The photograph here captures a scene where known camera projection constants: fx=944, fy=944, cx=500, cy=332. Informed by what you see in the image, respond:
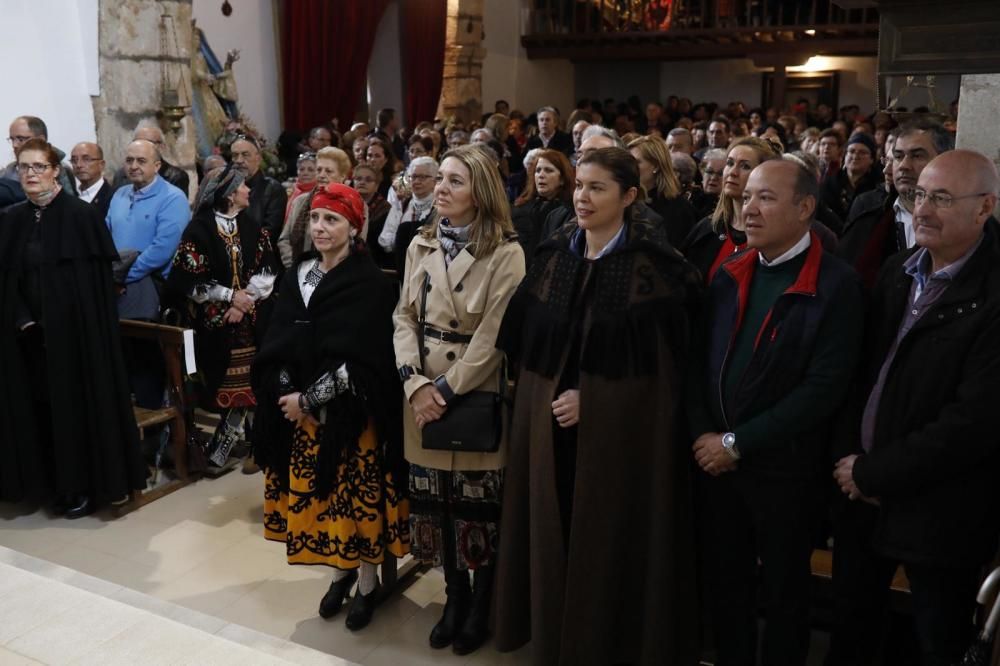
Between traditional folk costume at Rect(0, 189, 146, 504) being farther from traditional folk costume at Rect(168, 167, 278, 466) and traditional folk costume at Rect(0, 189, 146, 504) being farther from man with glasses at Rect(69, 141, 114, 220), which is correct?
man with glasses at Rect(69, 141, 114, 220)

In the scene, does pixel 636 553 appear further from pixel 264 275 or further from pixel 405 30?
pixel 405 30

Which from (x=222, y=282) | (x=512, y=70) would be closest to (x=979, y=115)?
(x=222, y=282)

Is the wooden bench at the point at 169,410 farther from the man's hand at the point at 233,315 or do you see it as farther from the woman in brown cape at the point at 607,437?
the woman in brown cape at the point at 607,437

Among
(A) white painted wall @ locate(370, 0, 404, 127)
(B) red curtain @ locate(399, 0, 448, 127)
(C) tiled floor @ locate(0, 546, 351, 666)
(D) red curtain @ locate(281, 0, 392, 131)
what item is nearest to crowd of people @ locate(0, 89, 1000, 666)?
(C) tiled floor @ locate(0, 546, 351, 666)

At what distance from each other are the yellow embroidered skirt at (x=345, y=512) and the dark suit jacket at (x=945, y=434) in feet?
5.14

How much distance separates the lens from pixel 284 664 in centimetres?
261

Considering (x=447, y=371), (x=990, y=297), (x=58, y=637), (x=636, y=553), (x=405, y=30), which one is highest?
(x=405, y=30)

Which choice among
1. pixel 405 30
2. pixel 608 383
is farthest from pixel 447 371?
pixel 405 30

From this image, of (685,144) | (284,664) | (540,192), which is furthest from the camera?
(685,144)

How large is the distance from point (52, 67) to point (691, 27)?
1073cm

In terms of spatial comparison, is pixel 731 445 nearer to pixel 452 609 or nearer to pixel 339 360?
pixel 452 609

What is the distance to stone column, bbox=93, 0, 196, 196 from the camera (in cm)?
595

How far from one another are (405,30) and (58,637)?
459 inches

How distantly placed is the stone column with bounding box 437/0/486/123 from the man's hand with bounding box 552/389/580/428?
456 inches
